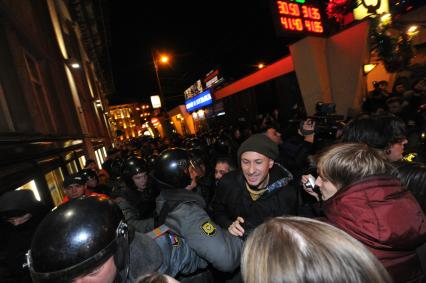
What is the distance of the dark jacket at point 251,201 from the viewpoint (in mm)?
2639

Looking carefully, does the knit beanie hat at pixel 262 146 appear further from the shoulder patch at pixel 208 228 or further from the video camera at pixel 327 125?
the video camera at pixel 327 125

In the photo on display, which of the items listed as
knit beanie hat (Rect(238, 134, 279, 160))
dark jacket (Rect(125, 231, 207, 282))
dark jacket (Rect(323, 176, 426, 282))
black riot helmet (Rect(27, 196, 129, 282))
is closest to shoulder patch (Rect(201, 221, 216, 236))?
dark jacket (Rect(125, 231, 207, 282))

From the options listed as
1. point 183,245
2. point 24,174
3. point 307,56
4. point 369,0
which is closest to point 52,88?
point 24,174

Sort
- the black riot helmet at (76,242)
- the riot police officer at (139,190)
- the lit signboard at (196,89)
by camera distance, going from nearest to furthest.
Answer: the black riot helmet at (76,242) < the riot police officer at (139,190) < the lit signboard at (196,89)

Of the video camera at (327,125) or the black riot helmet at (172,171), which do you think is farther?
the video camera at (327,125)

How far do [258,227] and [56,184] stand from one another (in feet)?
18.5

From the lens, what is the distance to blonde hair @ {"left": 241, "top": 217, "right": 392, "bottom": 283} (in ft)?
2.67

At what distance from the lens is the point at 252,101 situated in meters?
15.1

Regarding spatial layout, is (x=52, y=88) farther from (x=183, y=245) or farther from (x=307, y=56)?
(x=307, y=56)

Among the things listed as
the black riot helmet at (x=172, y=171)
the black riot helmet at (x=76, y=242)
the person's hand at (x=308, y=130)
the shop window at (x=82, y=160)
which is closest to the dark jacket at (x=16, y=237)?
the black riot helmet at (x=76, y=242)

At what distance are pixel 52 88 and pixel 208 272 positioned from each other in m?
7.65

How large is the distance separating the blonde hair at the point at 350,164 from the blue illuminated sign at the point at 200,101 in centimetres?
1796

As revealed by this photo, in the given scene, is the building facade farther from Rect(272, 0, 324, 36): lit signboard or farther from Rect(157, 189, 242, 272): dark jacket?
Rect(272, 0, 324, 36): lit signboard

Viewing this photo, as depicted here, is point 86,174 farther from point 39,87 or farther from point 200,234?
point 200,234
